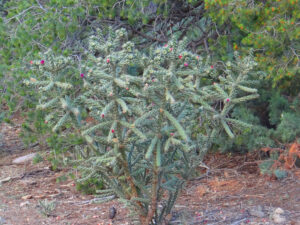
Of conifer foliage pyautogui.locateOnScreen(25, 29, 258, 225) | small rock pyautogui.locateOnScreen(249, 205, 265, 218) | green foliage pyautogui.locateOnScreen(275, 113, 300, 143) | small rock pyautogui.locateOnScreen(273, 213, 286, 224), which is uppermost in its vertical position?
conifer foliage pyautogui.locateOnScreen(25, 29, 258, 225)

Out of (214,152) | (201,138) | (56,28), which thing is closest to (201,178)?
(214,152)

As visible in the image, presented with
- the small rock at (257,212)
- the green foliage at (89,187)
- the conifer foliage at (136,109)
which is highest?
the conifer foliage at (136,109)

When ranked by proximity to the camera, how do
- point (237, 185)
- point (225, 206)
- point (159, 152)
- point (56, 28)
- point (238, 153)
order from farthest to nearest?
point (238, 153) < point (237, 185) < point (56, 28) < point (225, 206) < point (159, 152)

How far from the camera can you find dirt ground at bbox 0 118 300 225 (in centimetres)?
433

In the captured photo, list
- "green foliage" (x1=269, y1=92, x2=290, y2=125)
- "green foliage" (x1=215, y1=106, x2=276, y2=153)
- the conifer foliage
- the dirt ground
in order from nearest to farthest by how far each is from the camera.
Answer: the conifer foliage → the dirt ground → "green foliage" (x1=215, y1=106, x2=276, y2=153) → "green foliage" (x1=269, y1=92, x2=290, y2=125)

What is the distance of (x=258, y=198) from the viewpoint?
15.9 ft

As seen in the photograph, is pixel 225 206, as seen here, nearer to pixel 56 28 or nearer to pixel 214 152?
pixel 214 152

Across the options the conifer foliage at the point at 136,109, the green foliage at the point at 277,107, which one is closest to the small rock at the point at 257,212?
the conifer foliage at the point at 136,109

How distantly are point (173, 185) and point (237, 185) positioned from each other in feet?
6.20

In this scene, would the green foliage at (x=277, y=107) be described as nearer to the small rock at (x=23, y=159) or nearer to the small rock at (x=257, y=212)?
the small rock at (x=257, y=212)

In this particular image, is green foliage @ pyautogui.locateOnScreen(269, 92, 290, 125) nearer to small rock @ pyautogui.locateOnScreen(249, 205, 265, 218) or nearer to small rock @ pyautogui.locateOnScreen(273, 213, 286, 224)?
small rock @ pyautogui.locateOnScreen(249, 205, 265, 218)

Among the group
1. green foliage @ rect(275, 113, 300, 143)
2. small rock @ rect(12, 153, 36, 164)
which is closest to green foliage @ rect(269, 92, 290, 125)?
green foliage @ rect(275, 113, 300, 143)

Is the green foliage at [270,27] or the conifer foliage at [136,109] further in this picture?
the green foliage at [270,27]

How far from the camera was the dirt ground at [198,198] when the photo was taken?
4332 millimetres
